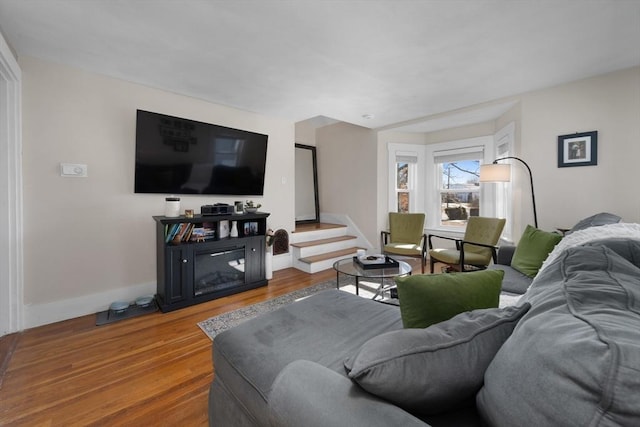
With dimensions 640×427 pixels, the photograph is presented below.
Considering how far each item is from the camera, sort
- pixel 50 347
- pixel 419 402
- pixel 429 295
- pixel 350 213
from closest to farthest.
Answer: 1. pixel 419 402
2. pixel 429 295
3. pixel 50 347
4. pixel 350 213

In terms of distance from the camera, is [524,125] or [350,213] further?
[350,213]

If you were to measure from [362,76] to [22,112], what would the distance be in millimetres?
2967

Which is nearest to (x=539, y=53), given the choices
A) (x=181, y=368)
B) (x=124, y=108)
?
(x=181, y=368)

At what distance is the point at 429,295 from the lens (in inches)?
40.8

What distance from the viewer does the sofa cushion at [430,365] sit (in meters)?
0.70

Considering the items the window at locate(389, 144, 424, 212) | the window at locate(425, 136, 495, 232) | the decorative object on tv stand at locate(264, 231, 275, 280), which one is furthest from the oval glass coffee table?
the window at locate(425, 136, 495, 232)

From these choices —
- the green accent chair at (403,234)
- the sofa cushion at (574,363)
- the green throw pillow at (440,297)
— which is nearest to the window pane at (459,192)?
the green accent chair at (403,234)

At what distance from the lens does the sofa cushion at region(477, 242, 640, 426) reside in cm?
43

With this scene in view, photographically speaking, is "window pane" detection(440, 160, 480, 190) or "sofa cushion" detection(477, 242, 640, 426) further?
"window pane" detection(440, 160, 480, 190)

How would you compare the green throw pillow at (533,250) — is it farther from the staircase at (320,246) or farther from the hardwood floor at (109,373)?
the hardwood floor at (109,373)

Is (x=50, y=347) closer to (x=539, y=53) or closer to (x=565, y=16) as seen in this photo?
(x=565, y=16)

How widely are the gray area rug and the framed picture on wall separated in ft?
8.03

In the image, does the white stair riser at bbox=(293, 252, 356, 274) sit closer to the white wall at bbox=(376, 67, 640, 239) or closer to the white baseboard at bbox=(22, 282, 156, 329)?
the white baseboard at bbox=(22, 282, 156, 329)

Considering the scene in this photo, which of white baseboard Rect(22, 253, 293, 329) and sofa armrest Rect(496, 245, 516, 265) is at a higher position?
sofa armrest Rect(496, 245, 516, 265)
